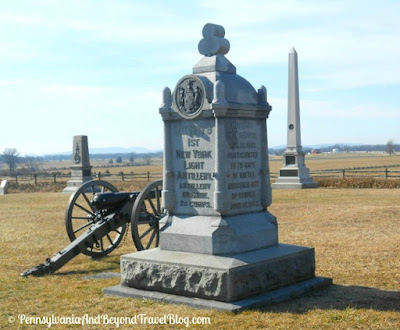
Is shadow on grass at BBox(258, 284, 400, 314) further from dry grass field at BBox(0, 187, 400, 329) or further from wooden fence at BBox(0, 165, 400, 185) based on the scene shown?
wooden fence at BBox(0, 165, 400, 185)

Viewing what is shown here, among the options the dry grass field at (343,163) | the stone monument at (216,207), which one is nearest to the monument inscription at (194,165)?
the stone monument at (216,207)

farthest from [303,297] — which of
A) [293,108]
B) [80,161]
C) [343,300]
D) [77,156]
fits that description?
[77,156]

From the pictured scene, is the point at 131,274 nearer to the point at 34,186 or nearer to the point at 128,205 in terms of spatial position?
the point at 128,205

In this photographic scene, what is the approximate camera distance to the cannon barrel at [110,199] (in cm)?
949

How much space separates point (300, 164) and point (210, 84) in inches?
742

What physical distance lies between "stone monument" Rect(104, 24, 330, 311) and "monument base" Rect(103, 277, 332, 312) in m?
0.01

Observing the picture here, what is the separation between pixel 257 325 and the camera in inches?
225

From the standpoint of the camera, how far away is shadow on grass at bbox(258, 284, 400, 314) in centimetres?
634

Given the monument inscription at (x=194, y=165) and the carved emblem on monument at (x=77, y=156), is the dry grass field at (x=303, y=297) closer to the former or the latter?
the monument inscription at (x=194, y=165)

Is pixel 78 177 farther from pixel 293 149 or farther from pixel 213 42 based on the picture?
pixel 213 42

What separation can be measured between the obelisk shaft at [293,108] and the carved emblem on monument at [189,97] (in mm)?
18051

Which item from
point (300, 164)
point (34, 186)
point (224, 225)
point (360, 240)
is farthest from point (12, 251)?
point (34, 186)

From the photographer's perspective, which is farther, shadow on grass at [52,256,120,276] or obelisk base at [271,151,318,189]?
obelisk base at [271,151,318,189]

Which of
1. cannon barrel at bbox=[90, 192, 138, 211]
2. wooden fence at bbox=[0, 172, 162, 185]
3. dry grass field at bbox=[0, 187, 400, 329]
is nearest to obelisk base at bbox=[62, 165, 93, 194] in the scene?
wooden fence at bbox=[0, 172, 162, 185]
